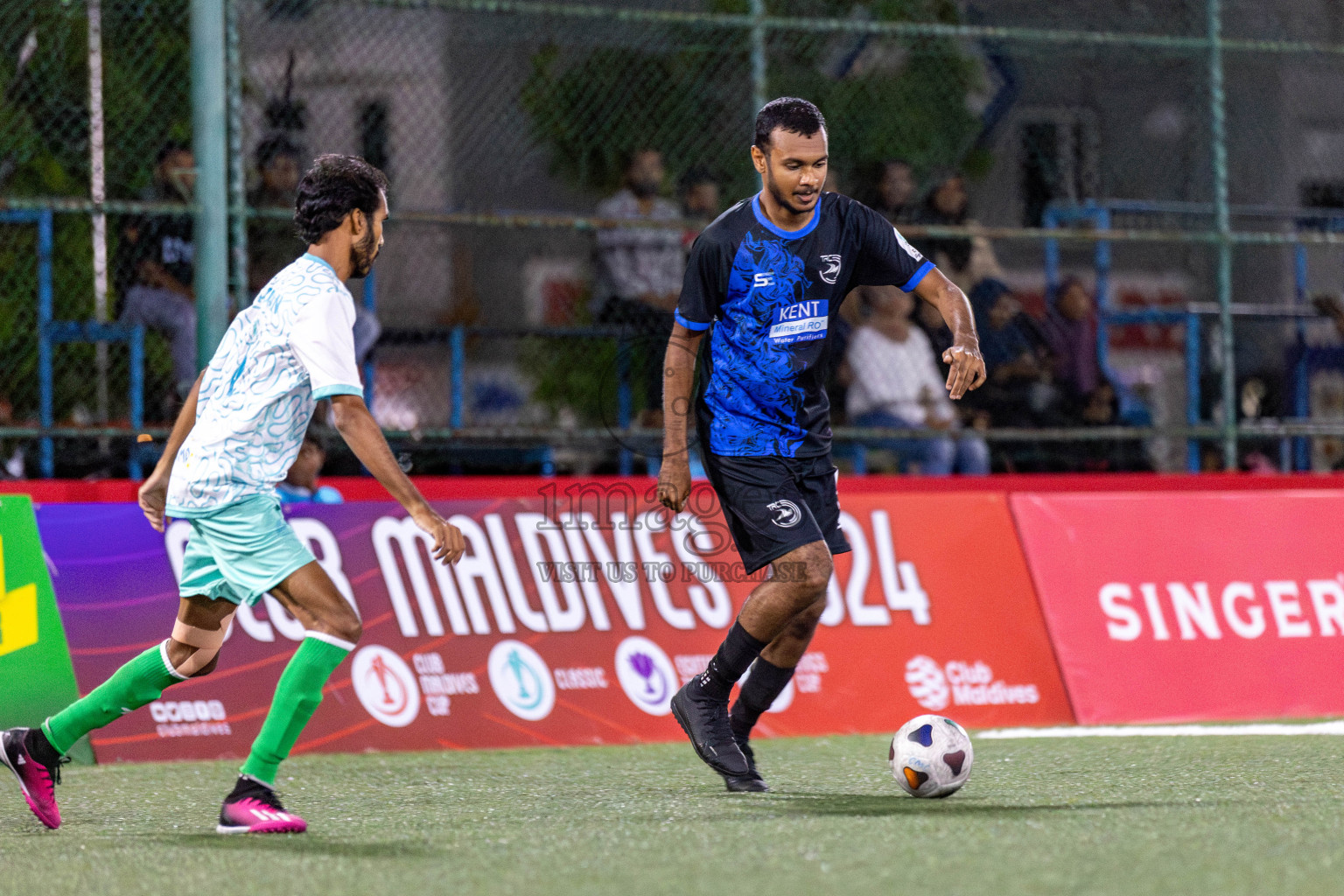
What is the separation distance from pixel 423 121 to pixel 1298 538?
19.7 feet

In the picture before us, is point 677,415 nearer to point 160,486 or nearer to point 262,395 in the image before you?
point 262,395

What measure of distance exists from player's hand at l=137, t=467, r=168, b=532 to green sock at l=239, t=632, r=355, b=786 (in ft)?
2.69

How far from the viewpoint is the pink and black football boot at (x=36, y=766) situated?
16.1 feet

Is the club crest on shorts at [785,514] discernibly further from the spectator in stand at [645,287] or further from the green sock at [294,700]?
the spectator in stand at [645,287]

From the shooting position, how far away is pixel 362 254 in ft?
15.7

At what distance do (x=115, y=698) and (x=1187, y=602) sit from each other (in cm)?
521

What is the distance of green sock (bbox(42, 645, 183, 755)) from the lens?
502 cm

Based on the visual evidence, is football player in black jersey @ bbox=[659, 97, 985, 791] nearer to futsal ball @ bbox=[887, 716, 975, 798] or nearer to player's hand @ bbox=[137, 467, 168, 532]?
futsal ball @ bbox=[887, 716, 975, 798]

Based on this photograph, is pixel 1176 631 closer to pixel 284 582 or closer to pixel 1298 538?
pixel 1298 538

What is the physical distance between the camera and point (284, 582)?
4.64m

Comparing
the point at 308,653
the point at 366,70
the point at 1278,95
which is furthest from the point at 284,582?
the point at 1278,95

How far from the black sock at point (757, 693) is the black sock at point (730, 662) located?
0.12 meters

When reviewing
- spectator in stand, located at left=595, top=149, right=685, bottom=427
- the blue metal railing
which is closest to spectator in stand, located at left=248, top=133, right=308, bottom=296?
spectator in stand, located at left=595, top=149, right=685, bottom=427

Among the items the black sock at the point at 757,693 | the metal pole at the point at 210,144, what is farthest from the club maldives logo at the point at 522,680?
the metal pole at the point at 210,144
